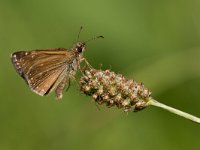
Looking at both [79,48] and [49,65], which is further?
[49,65]

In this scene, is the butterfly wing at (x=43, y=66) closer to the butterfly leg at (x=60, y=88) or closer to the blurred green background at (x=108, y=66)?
the butterfly leg at (x=60, y=88)

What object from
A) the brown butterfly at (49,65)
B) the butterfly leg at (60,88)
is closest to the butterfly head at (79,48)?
the brown butterfly at (49,65)

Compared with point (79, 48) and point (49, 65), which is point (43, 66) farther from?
point (79, 48)

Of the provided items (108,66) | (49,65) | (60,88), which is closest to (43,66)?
(49,65)

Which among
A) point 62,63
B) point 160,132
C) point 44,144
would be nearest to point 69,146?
point 44,144

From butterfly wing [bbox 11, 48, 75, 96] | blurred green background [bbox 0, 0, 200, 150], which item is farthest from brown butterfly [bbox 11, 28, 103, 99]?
blurred green background [bbox 0, 0, 200, 150]

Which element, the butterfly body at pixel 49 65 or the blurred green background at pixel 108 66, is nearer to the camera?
the butterfly body at pixel 49 65

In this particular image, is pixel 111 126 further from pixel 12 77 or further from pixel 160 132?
pixel 12 77
